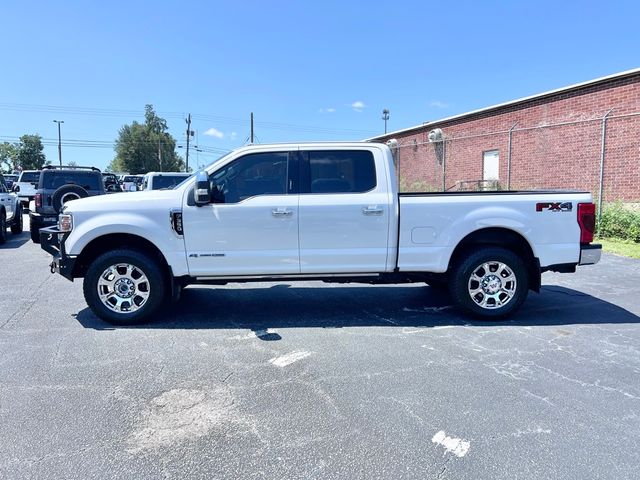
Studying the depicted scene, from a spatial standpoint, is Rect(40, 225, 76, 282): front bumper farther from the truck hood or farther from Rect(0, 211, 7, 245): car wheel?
Rect(0, 211, 7, 245): car wheel

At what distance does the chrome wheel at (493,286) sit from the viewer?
548 cm

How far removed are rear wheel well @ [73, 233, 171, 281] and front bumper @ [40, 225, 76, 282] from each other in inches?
3.2

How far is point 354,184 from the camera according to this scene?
213 inches

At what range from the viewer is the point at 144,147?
6906 centimetres

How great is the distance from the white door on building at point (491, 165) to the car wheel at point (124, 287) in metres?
14.6

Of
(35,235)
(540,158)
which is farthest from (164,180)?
(540,158)

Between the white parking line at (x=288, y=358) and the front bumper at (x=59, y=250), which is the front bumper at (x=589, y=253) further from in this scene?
the front bumper at (x=59, y=250)

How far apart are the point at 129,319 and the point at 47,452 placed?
2.53 metres

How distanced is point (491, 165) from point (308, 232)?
14051 millimetres

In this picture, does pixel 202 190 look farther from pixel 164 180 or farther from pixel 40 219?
pixel 164 180

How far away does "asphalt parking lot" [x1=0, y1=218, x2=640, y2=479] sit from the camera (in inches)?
109

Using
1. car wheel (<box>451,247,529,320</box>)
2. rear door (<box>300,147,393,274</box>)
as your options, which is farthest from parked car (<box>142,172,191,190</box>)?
car wheel (<box>451,247,529,320</box>)

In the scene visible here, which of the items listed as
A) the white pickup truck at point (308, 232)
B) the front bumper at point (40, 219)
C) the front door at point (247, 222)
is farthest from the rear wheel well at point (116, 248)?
the front bumper at point (40, 219)

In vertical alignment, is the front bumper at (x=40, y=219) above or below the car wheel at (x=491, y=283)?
above
